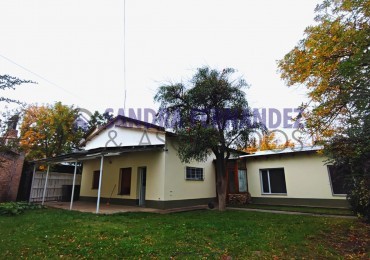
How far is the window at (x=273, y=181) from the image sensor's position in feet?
44.2

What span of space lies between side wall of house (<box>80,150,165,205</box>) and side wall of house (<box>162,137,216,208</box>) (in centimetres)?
40

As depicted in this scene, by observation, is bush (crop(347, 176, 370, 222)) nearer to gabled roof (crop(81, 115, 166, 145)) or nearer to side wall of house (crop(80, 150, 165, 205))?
side wall of house (crop(80, 150, 165, 205))

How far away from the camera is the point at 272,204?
44.0 feet

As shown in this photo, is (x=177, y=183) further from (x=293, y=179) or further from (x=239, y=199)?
(x=293, y=179)

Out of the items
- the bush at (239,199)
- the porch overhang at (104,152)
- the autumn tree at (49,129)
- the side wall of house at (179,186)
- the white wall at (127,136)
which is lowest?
the bush at (239,199)

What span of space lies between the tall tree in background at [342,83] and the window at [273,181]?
570 cm

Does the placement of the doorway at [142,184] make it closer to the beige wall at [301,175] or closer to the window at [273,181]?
the beige wall at [301,175]

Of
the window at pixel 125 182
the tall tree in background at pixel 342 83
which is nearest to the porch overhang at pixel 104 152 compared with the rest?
the window at pixel 125 182

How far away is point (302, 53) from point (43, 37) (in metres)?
11.3

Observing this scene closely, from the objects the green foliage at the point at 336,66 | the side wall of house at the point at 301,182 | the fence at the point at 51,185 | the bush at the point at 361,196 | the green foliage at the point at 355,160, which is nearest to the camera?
the green foliage at the point at 336,66

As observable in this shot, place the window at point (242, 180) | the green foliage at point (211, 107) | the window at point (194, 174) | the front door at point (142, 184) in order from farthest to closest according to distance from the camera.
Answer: the window at point (242, 180)
the window at point (194, 174)
the front door at point (142, 184)
the green foliage at point (211, 107)

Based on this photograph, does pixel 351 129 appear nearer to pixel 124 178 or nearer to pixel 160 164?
pixel 160 164

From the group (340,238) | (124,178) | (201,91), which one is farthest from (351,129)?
(124,178)

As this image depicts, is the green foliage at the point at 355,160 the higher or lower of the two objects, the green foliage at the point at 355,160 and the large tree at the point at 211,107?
Result: the lower
